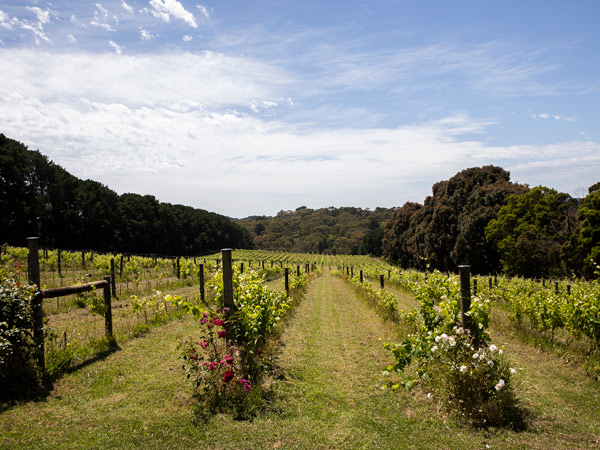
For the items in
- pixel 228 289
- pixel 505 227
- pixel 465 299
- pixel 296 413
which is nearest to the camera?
pixel 296 413

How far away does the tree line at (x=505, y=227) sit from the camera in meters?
23.1

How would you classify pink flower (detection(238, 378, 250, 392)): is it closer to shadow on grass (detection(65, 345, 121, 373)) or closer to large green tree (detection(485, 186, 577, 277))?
shadow on grass (detection(65, 345, 121, 373))

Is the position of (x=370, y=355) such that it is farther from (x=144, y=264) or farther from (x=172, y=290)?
(x=144, y=264)

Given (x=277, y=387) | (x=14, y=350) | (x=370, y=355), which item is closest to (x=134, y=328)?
(x=14, y=350)

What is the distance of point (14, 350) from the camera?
468cm

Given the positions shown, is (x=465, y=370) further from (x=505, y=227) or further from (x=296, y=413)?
(x=505, y=227)

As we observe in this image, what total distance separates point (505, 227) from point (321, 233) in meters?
108

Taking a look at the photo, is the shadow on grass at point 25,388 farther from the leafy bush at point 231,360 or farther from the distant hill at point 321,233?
the distant hill at point 321,233

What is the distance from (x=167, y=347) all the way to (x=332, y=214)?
171 meters

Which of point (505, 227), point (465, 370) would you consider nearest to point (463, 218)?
point (505, 227)

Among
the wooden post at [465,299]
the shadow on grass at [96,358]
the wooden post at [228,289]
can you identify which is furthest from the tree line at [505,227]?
the shadow on grass at [96,358]

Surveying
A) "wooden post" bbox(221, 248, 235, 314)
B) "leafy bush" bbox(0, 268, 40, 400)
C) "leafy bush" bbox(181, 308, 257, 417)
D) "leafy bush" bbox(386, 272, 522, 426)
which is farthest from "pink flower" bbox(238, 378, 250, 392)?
"leafy bush" bbox(0, 268, 40, 400)

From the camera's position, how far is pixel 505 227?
1169 inches

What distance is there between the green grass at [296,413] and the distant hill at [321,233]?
279ft
